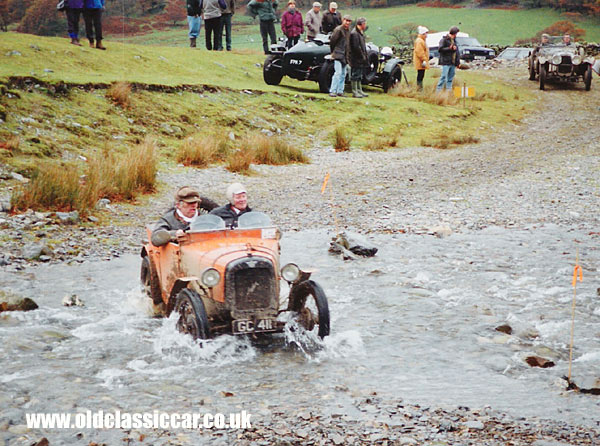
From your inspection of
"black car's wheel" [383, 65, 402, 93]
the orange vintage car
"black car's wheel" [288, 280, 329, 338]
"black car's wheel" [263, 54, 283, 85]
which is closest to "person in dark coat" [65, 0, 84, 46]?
"black car's wheel" [263, 54, 283, 85]

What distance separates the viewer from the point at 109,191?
42.2 feet

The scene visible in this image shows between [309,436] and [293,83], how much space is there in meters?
20.6

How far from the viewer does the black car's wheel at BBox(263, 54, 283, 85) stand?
2277cm

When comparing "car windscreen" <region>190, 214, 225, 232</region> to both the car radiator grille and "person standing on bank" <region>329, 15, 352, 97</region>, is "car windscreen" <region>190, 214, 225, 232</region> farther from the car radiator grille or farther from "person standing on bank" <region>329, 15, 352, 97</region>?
"person standing on bank" <region>329, 15, 352, 97</region>

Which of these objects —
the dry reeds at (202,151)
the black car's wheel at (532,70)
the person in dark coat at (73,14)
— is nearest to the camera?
the dry reeds at (202,151)

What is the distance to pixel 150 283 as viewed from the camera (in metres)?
7.93

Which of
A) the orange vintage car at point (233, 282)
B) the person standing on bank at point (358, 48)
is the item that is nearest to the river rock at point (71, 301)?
the orange vintage car at point (233, 282)

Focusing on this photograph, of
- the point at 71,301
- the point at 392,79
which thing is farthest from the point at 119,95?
the point at 392,79

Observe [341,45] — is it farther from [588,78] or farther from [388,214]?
[588,78]

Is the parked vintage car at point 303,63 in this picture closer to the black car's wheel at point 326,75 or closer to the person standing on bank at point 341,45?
the black car's wheel at point 326,75

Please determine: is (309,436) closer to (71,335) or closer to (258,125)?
(71,335)

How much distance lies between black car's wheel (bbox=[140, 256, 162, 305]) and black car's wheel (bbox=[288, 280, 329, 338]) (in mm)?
1469

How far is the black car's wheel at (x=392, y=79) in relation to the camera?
24719 mm

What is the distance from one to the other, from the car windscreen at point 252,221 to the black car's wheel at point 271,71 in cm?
1605
